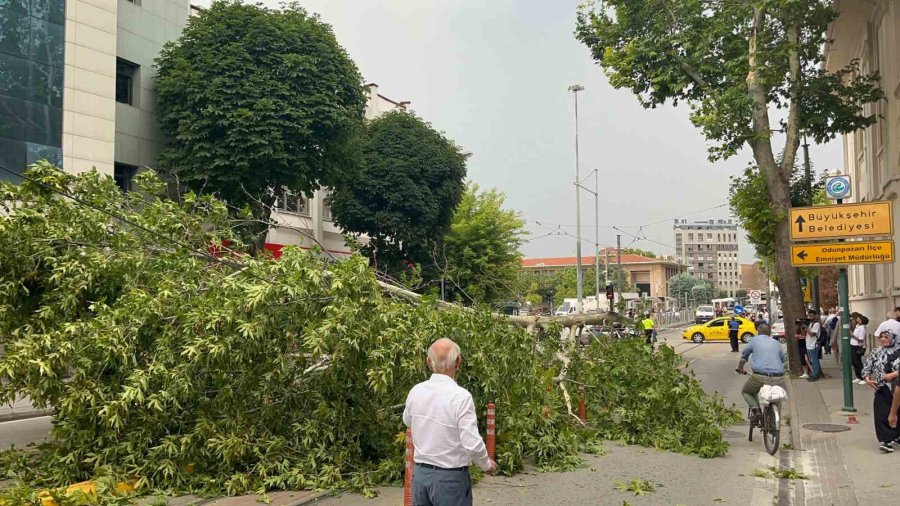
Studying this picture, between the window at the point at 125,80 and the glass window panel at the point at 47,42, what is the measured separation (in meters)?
3.64

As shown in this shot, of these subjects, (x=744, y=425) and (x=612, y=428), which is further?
(x=744, y=425)

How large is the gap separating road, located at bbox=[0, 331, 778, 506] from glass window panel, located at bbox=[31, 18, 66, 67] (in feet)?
43.3

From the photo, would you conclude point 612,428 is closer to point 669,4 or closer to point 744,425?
point 744,425

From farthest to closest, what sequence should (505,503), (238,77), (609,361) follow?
(238,77), (609,361), (505,503)

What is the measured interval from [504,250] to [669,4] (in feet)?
79.3

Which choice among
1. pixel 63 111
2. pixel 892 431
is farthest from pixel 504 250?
pixel 892 431

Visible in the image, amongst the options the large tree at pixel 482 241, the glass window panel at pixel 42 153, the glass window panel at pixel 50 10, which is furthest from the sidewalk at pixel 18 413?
the large tree at pixel 482 241

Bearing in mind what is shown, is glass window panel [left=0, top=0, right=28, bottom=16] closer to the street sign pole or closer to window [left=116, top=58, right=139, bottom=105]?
window [left=116, top=58, right=139, bottom=105]

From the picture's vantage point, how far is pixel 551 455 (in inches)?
352

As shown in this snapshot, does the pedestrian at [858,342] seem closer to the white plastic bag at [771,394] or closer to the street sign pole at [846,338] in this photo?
the street sign pole at [846,338]

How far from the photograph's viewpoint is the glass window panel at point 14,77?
1931cm

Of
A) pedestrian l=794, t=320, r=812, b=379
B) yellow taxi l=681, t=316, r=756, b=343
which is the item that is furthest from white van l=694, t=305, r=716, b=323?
pedestrian l=794, t=320, r=812, b=379

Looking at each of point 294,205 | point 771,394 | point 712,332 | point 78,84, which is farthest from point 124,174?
point 712,332

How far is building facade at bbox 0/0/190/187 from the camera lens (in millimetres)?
19562
